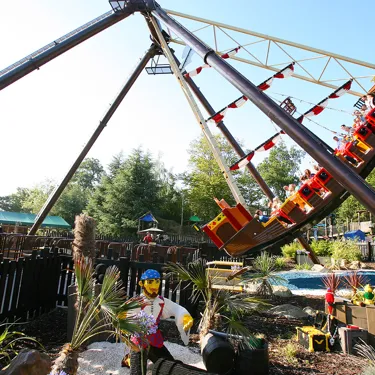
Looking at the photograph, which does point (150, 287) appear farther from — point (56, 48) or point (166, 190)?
point (166, 190)

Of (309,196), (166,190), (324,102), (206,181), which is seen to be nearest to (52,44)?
(324,102)

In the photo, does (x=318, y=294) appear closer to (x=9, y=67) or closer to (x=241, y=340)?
(x=241, y=340)

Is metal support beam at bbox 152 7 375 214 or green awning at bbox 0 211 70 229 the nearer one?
metal support beam at bbox 152 7 375 214

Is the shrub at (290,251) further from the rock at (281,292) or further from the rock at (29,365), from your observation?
the rock at (29,365)

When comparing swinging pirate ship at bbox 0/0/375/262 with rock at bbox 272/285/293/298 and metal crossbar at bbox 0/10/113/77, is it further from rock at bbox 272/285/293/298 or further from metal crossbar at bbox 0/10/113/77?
rock at bbox 272/285/293/298

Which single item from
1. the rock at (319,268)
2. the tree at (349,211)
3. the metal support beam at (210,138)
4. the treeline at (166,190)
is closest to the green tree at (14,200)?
the treeline at (166,190)

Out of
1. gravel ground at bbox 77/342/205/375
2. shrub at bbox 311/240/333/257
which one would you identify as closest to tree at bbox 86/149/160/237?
shrub at bbox 311/240/333/257

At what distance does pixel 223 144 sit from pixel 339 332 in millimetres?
33027

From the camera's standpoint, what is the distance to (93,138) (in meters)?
12.2

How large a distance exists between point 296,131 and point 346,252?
43.2 ft

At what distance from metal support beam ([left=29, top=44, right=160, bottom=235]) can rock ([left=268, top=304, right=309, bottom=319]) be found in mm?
8930

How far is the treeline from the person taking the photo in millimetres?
31609

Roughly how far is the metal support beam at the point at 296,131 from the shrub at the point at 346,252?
12106mm

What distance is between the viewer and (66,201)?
47.1 m
